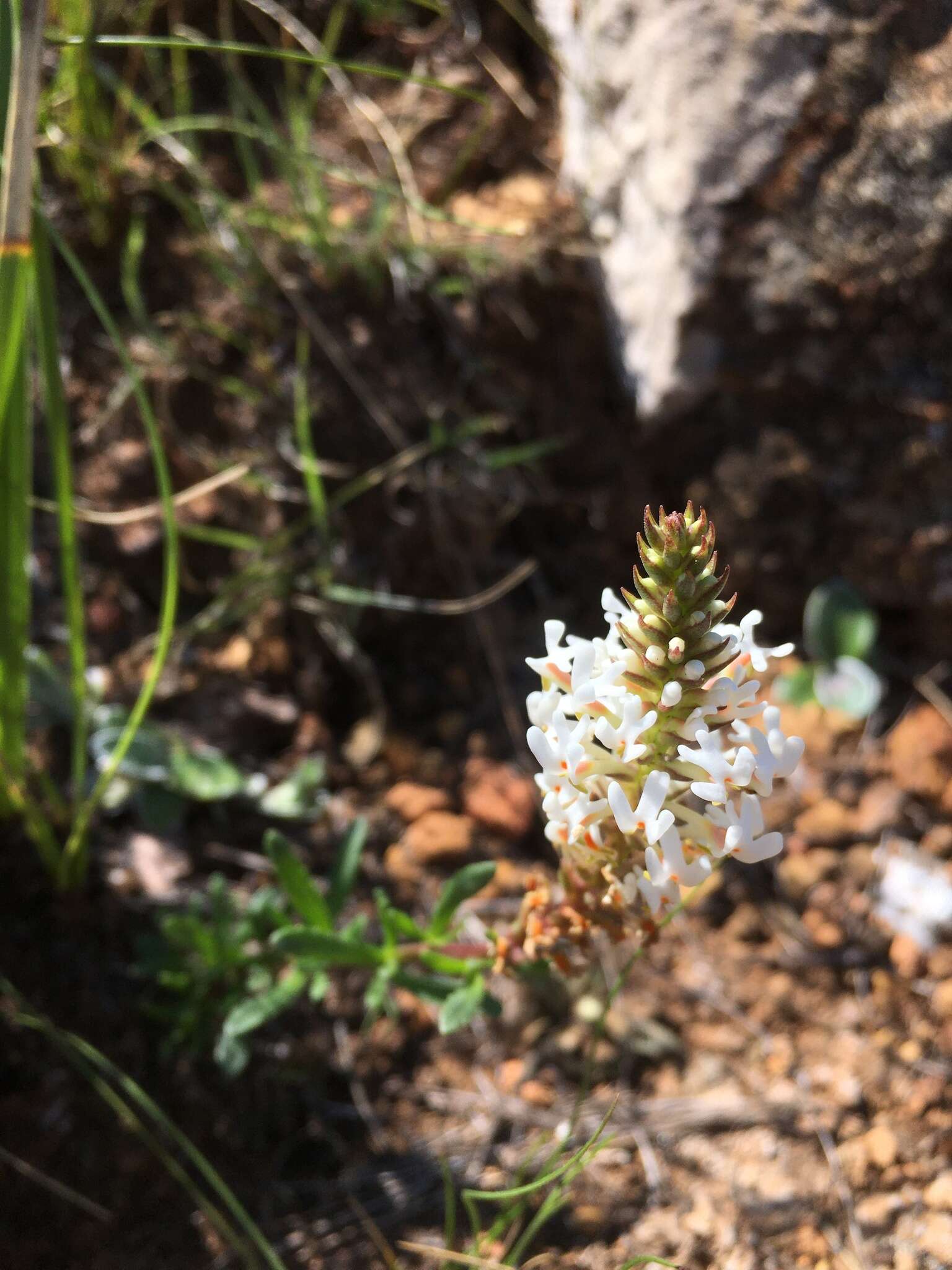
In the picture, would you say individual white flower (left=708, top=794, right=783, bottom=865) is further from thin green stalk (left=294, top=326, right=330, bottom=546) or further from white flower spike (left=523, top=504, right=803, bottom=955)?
thin green stalk (left=294, top=326, right=330, bottom=546)

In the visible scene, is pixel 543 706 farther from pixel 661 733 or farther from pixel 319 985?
pixel 319 985

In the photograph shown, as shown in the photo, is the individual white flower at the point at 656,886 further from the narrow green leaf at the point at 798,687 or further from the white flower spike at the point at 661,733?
the narrow green leaf at the point at 798,687

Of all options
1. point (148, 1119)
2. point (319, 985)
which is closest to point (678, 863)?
point (319, 985)

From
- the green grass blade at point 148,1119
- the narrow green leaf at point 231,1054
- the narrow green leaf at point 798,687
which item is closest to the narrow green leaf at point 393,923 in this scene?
the narrow green leaf at point 231,1054

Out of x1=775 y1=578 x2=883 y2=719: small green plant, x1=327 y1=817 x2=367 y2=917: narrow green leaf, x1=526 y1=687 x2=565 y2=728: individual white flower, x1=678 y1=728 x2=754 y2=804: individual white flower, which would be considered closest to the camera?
x1=678 y1=728 x2=754 y2=804: individual white flower

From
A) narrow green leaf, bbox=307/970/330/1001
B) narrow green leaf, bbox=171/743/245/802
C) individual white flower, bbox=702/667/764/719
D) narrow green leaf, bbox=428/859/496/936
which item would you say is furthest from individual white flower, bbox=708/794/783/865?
narrow green leaf, bbox=171/743/245/802
